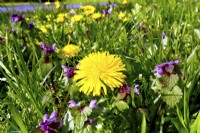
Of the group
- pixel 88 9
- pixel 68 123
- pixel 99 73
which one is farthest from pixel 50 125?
pixel 88 9

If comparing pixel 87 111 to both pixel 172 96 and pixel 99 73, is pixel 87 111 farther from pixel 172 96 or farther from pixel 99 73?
pixel 172 96

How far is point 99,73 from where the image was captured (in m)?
0.85

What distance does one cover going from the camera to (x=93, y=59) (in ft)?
2.97

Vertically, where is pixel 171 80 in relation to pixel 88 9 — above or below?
above

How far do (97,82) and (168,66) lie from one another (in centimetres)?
20

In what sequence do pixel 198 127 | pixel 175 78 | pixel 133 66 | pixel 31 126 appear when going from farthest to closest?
1. pixel 133 66
2. pixel 31 126
3. pixel 175 78
4. pixel 198 127

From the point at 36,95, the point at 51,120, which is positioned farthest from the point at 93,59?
the point at 36,95

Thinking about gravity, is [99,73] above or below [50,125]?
above

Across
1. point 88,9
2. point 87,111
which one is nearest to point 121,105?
point 87,111

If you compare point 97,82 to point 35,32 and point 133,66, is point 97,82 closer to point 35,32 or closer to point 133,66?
point 133,66

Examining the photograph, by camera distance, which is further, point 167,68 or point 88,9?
point 88,9

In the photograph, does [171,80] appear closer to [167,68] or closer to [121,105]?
[167,68]

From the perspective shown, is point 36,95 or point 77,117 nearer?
point 77,117

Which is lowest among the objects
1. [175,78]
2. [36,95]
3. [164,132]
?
[164,132]
